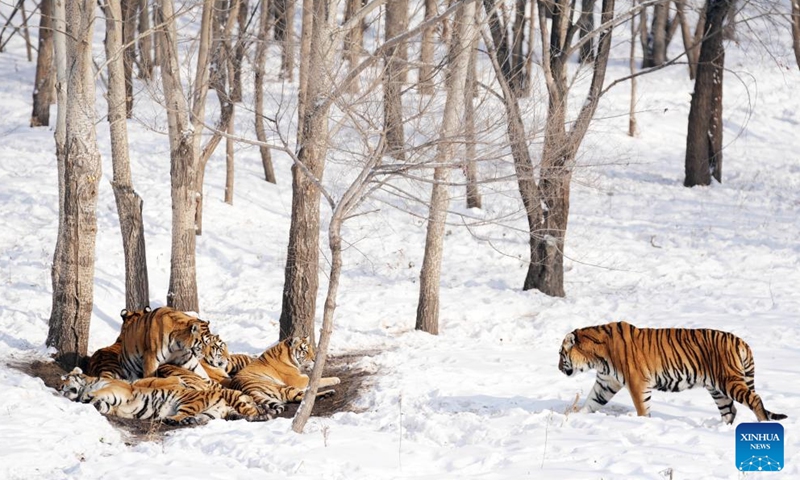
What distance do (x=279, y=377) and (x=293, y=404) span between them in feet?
1.48

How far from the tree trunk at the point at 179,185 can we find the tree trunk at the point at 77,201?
1081mm

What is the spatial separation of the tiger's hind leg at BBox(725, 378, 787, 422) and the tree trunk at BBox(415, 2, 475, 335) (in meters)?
2.97

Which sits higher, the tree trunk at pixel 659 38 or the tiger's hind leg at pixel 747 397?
the tree trunk at pixel 659 38

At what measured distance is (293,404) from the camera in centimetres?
956

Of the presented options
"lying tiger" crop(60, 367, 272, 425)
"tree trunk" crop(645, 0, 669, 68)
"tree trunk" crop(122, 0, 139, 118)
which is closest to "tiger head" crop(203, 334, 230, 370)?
"lying tiger" crop(60, 367, 272, 425)

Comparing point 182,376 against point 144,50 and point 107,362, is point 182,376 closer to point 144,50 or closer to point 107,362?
point 107,362

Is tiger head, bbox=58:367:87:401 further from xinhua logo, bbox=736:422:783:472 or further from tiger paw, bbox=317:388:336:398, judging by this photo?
xinhua logo, bbox=736:422:783:472

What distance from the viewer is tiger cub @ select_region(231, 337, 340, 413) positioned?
9336 mm

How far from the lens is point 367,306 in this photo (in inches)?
536

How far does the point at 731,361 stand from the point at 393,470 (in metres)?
3.13

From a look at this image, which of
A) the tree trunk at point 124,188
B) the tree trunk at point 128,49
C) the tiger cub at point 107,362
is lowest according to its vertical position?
the tiger cub at point 107,362

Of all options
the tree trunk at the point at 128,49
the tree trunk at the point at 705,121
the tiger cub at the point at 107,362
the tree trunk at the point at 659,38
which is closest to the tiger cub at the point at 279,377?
the tiger cub at the point at 107,362

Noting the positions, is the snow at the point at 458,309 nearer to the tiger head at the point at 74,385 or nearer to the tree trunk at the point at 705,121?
the tiger head at the point at 74,385

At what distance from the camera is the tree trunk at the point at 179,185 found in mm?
11038
